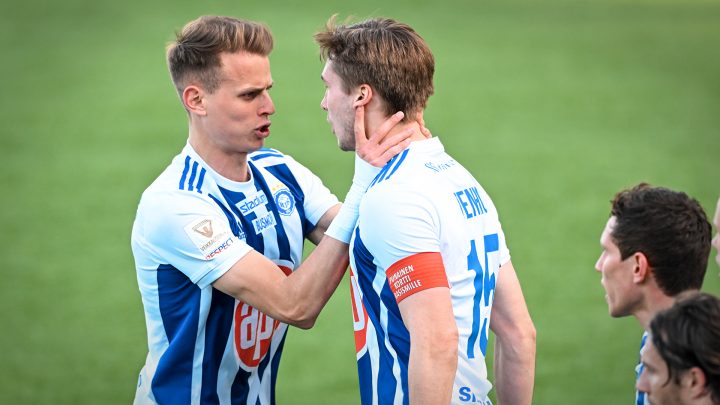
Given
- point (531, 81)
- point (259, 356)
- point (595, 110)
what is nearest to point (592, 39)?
point (531, 81)

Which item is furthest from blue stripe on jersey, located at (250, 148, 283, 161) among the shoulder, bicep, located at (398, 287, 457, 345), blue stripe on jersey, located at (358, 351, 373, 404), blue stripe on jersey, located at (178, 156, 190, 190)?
bicep, located at (398, 287, 457, 345)

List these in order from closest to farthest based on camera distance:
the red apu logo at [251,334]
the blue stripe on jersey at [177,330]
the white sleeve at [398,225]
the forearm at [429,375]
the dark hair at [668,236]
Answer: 1. the forearm at [429,375]
2. the white sleeve at [398,225]
3. the dark hair at [668,236]
4. the blue stripe on jersey at [177,330]
5. the red apu logo at [251,334]

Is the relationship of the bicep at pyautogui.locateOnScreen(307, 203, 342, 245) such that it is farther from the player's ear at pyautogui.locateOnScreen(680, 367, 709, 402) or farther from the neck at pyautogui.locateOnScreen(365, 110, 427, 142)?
the player's ear at pyautogui.locateOnScreen(680, 367, 709, 402)

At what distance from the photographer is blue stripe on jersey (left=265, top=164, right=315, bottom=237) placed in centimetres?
499

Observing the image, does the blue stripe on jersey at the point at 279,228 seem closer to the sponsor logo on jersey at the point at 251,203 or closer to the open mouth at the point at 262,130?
the sponsor logo on jersey at the point at 251,203

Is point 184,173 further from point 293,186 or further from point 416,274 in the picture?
point 416,274

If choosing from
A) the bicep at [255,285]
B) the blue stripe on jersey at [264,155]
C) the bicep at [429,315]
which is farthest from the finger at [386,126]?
the blue stripe on jersey at [264,155]

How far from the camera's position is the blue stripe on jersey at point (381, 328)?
386cm

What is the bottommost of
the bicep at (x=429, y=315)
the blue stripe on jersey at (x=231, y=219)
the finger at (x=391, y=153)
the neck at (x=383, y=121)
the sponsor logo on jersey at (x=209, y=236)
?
the bicep at (x=429, y=315)

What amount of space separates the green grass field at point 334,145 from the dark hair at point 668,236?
3487 mm

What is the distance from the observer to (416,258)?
3707 millimetres

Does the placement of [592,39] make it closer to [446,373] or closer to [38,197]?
[38,197]

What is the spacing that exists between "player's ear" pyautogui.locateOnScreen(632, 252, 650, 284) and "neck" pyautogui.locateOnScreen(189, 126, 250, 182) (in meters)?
1.85

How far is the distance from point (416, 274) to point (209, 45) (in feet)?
5.45
